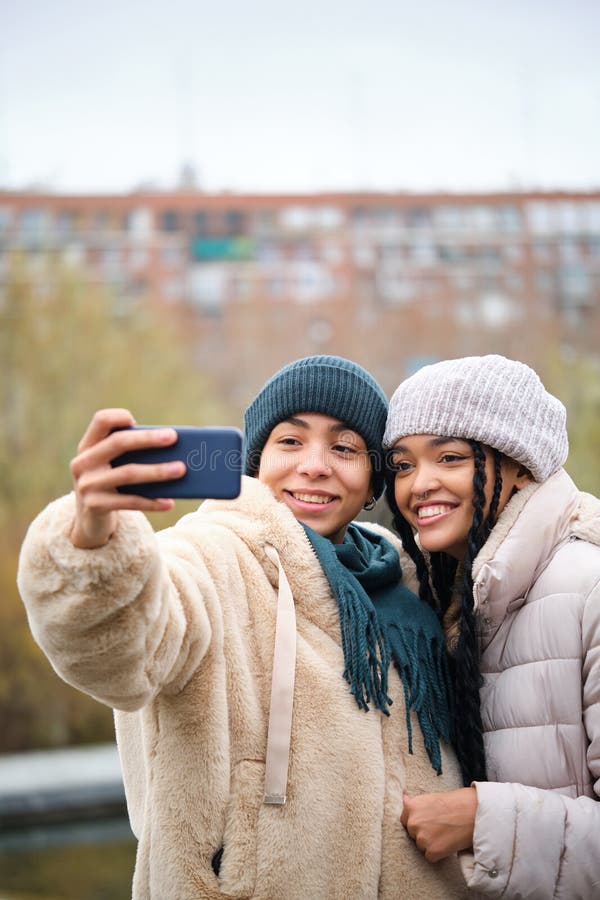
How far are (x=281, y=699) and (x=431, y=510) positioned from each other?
0.47m

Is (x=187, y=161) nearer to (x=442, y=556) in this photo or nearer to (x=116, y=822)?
(x=116, y=822)

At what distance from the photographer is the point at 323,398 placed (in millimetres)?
1827

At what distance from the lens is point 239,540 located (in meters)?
1.65

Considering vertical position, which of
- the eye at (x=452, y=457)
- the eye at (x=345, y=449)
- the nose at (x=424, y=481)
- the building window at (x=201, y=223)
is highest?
the building window at (x=201, y=223)

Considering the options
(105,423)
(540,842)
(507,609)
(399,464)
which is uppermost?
(105,423)

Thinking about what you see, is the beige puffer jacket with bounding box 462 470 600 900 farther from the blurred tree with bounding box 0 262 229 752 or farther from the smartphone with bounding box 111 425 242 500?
the blurred tree with bounding box 0 262 229 752

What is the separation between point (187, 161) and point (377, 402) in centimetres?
3060

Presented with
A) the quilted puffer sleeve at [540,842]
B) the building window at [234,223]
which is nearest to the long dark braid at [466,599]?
the quilted puffer sleeve at [540,842]

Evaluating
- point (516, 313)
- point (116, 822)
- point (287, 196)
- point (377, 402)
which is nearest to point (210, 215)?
point (287, 196)

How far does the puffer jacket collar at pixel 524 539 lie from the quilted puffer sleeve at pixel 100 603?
1.94 ft

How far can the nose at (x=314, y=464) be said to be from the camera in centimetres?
177

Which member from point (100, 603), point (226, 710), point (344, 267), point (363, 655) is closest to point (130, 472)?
point (100, 603)

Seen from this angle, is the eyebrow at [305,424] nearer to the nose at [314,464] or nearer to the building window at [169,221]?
the nose at [314,464]

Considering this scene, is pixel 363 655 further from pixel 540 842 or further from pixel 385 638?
pixel 540 842
